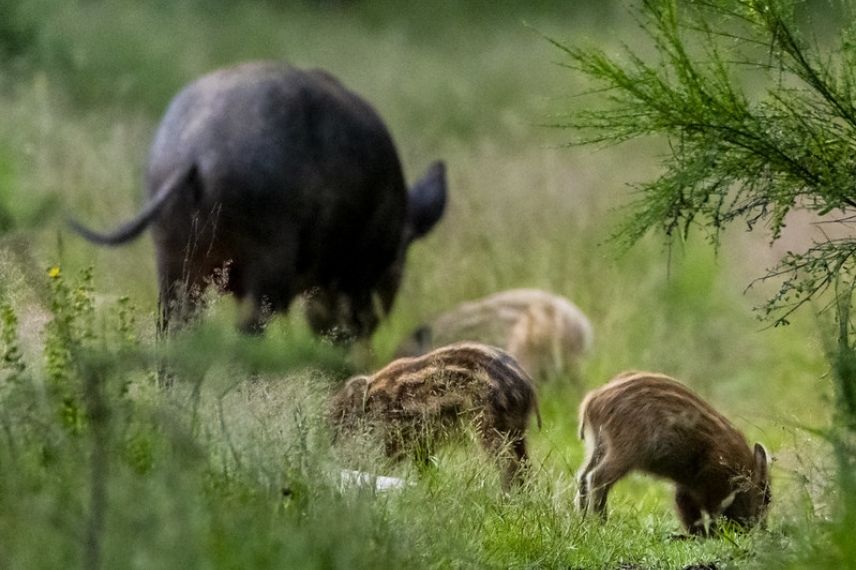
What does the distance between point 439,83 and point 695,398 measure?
12.0m

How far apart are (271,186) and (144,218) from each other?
645 millimetres

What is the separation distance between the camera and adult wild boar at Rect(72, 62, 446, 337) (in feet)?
22.7

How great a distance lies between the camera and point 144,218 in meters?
6.64

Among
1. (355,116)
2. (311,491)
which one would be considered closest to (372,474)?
(311,491)

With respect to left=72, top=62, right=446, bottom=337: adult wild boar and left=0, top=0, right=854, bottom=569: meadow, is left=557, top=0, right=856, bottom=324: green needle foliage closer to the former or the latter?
left=0, top=0, right=854, bottom=569: meadow

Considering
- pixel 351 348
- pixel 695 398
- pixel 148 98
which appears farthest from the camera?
pixel 148 98

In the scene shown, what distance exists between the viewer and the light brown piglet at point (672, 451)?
5.24m

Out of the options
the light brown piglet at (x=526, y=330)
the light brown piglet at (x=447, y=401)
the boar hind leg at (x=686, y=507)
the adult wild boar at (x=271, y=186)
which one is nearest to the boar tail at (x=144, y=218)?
the adult wild boar at (x=271, y=186)

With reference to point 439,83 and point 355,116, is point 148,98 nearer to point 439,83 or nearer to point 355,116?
point 439,83

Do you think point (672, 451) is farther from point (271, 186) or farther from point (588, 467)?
point (271, 186)

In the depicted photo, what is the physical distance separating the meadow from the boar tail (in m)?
0.23

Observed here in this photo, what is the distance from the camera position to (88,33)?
54.3 feet

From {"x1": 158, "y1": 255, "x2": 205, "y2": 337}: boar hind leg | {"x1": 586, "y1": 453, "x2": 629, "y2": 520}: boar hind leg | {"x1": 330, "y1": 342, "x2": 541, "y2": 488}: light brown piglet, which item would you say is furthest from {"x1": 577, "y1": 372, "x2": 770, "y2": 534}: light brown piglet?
{"x1": 158, "y1": 255, "x2": 205, "y2": 337}: boar hind leg

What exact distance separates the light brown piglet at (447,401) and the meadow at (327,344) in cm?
13
